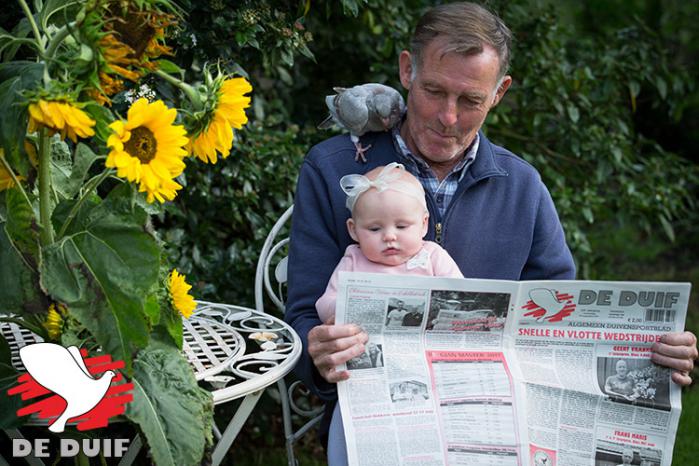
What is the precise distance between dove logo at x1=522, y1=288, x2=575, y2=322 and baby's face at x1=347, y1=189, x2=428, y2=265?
0.34 meters

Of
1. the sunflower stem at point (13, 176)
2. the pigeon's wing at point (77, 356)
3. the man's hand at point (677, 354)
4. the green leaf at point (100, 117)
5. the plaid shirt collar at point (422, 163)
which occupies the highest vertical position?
the green leaf at point (100, 117)

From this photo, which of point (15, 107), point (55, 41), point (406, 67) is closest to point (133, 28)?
point (55, 41)

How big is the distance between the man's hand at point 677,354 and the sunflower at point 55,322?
1392mm

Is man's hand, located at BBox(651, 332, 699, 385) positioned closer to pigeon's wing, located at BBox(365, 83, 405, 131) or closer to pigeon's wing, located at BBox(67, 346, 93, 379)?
pigeon's wing, located at BBox(365, 83, 405, 131)

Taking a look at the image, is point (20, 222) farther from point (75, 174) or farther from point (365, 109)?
point (365, 109)

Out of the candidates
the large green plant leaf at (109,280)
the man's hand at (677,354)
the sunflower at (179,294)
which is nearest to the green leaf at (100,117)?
the large green plant leaf at (109,280)

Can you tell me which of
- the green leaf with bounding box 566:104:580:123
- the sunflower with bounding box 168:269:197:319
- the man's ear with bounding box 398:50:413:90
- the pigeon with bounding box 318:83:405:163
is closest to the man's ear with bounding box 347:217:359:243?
the pigeon with bounding box 318:83:405:163

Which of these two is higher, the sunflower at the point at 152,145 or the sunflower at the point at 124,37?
the sunflower at the point at 124,37

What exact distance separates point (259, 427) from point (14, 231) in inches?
→ 73.4

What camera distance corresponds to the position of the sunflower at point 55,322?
5.31 feet

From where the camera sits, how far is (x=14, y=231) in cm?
152

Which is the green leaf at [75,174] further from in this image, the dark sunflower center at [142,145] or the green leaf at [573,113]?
the green leaf at [573,113]

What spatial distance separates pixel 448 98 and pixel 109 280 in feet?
3.68

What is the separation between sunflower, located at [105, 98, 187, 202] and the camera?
143cm
